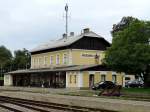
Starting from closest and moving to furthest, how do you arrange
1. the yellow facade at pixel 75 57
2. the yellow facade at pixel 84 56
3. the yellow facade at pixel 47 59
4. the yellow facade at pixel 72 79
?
the yellow facade at pixel 72 79, the yellow facade at pixel 75 57, the yellow facade at pixel 84 56, the yellow facade at pixel 47 59

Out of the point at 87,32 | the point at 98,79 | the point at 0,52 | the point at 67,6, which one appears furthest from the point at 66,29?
the point at 0,52

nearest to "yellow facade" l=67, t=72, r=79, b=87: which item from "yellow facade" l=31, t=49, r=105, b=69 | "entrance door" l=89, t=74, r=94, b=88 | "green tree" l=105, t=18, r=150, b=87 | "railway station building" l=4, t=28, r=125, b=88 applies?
"railway station building" l=4, t=28, r=125, b=88

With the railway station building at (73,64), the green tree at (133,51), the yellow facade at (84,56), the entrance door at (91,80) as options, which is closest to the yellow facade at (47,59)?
the railway station building at (73,64)

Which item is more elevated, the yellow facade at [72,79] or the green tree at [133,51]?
the green tree at [133,51]

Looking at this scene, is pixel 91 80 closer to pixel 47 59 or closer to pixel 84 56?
pixel 84 56

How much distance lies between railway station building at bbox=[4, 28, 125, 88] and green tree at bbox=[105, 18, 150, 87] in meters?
11.1

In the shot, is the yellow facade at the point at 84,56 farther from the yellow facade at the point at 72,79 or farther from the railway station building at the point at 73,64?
the yellow facade at the point at 72,79

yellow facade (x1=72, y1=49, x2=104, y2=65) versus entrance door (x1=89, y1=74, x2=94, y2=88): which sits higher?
yellow facade (x1=72, y1=49, x2=104, y2=65)

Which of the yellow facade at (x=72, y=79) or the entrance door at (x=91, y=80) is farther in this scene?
the entrance door at (x=91, y=80)

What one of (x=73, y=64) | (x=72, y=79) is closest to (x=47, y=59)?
(x=73, y=64)

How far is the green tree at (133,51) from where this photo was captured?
50281 millimetres

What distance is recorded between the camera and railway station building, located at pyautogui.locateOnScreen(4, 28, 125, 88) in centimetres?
6718

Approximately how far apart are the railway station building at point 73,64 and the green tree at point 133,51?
36.3ft

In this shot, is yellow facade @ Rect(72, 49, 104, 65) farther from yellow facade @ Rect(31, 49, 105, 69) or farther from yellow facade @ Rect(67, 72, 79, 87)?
yellow facade @ Rect(67, 72, 79, 87)
